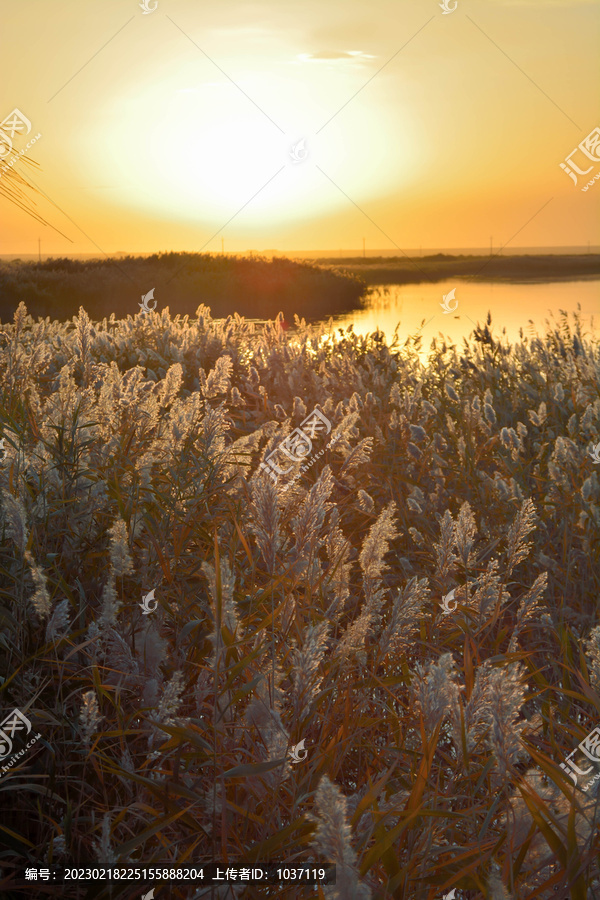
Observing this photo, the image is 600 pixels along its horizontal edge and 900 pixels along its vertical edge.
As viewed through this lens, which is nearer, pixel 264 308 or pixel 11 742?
pixel 11 742

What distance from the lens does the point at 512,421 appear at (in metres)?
5.18

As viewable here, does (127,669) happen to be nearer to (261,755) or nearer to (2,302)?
(261,755)

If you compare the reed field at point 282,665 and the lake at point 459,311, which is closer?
the reed field at point 282,665

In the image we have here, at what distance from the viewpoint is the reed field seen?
1366 millimetres

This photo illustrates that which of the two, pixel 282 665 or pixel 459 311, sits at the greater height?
pixel 459 311

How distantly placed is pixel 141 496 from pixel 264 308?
20608 mm

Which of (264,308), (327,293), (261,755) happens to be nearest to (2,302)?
(264,308)

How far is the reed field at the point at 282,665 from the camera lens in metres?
1.37

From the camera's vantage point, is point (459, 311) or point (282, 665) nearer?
point (282, 665)

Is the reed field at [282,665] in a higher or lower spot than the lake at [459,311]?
lower

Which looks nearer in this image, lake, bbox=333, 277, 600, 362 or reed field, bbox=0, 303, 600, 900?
reed field, bbox=0, 303, 600, 900

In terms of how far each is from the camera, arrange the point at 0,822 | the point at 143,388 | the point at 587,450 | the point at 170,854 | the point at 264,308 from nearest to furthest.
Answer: the point at 170,854
the point at 0,822
the point at 143,388
the point at 587,450
the point at 264,308

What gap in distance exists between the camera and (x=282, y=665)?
2004 mm

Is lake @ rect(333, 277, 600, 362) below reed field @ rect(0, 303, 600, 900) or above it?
above
